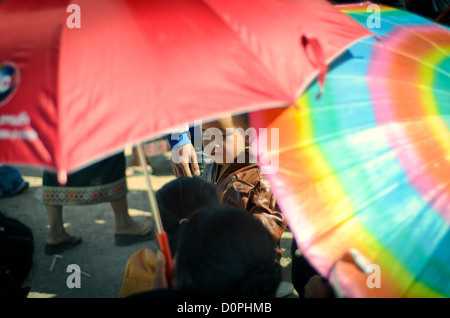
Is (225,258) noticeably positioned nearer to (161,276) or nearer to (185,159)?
(161,276)

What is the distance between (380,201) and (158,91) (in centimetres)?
83

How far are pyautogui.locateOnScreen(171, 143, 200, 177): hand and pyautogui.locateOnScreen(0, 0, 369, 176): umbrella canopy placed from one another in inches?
65.3

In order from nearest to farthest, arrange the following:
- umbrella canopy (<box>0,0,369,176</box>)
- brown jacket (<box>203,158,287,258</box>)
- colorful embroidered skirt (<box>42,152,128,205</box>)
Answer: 1. umbrella canopy (<box>0,0,369,176</box>)
2. brown jacket (<box>203,158,287,258</box>)
3. colorful embroidered skirt (<box>42,152,128,205</box>)

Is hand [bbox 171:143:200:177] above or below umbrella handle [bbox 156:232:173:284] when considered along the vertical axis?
above

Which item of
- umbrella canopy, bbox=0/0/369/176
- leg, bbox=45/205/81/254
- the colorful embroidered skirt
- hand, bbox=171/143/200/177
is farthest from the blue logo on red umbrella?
leg, bbox=45/205/81/254

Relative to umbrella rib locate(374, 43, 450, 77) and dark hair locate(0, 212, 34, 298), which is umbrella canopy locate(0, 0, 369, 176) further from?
dark hair locate(0, 212, 34, 298)

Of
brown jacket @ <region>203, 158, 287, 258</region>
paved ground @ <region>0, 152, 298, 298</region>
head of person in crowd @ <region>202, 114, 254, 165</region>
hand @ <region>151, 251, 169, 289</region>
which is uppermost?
head of person in crowd @ <region>202, 114, 254, 165</region>

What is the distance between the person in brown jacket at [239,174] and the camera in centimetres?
217

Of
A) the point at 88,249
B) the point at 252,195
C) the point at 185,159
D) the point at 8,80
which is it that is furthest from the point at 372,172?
the point at 88,249

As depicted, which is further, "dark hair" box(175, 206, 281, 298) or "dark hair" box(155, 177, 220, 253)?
"dark hair" box(155, 177, 220, 253)

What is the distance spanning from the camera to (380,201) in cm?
148

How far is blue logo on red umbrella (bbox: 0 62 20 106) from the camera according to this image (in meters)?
1.30

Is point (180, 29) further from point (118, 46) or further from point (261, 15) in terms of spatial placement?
point (261, 15)

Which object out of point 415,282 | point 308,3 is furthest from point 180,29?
point 415,282
